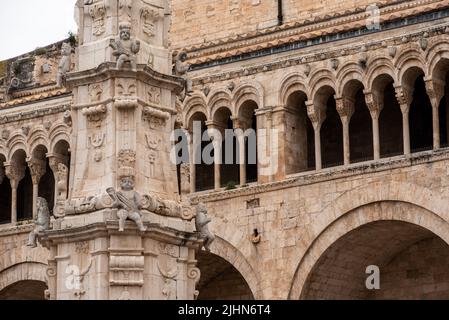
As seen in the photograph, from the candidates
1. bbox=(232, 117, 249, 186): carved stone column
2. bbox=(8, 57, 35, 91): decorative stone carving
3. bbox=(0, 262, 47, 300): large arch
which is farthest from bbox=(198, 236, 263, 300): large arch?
bbox=(8, 57, 35, 91): decorative stone carving

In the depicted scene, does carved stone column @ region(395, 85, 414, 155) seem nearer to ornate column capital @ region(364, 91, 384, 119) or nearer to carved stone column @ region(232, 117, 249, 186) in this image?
ornate column capital @ region(364, 91, 384, 119)

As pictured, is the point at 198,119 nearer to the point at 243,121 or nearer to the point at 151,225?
the point at 243,121

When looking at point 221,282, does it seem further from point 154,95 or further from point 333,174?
point 154,95

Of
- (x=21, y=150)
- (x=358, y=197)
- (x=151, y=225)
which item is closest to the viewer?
(x=151, y=225)

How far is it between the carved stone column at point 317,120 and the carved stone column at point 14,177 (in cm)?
884

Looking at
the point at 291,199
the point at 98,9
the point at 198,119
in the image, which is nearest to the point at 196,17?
the point at 198,119

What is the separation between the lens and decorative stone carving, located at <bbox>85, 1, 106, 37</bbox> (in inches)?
712

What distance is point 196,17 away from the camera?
40.1 metres

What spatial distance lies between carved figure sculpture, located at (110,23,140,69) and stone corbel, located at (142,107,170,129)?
1.85 ft

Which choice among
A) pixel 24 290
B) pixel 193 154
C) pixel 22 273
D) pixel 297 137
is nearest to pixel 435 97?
pixel 297 137

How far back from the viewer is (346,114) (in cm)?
3262

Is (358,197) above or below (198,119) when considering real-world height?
below

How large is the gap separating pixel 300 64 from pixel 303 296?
17.5 ft

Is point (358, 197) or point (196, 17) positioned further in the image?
point (196, 17)
